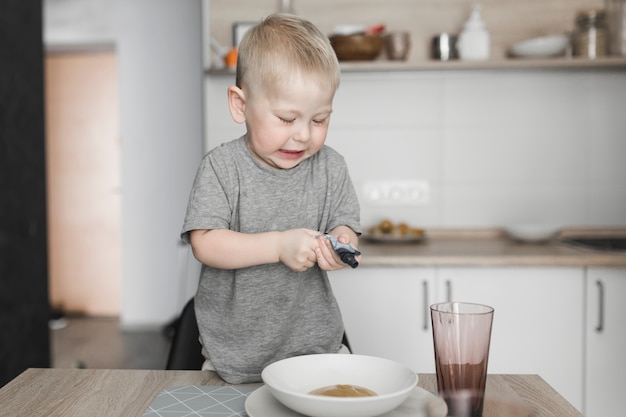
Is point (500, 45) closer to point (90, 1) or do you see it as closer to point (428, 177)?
point (428, 177)

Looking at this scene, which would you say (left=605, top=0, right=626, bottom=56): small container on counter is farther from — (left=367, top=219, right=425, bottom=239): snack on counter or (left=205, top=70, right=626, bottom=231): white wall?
(left=367, top=219, right=425, bottom=239): snack on counter

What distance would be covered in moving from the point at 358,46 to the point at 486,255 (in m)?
0.99

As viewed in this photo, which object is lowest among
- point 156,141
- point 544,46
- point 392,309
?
point 392,309

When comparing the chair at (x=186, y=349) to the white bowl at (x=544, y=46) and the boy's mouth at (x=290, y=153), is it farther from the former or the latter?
the white bowl at (x=544, y=46)

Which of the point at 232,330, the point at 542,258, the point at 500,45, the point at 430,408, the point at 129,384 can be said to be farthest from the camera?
the point at 500,45

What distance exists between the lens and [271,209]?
46.9 inches

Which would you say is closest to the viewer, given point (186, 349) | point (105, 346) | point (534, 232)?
point (186, 349)

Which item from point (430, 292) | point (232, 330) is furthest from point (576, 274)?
→ point (232, 330)

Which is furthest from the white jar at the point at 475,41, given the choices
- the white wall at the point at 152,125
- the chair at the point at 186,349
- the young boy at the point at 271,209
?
the white wall at the point at 152,125

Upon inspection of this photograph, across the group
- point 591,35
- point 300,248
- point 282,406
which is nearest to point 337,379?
point 282,406

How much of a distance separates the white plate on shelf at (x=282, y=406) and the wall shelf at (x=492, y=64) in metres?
1.93

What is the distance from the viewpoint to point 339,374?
2.86 ft

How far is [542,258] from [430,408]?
1561 millimetres

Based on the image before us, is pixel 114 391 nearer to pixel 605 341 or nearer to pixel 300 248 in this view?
pixel 300 248
